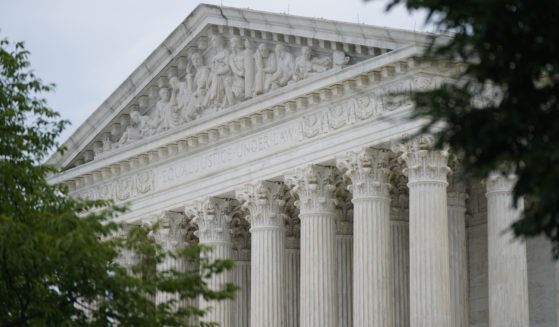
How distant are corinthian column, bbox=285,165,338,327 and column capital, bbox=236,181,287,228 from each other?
1.97 meters

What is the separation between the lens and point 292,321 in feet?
187

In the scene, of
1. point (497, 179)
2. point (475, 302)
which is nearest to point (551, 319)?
point (475, 302)

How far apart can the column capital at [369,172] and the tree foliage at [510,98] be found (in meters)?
28.3

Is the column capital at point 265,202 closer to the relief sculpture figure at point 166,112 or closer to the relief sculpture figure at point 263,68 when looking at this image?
the relief sculpture figure at point 263,68

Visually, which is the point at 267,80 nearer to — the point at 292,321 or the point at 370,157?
the point at 370,157

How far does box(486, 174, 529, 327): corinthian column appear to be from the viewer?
45.7m

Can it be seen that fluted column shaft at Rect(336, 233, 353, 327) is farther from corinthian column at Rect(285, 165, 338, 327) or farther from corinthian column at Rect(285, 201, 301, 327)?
corinthian column at Rect(285, 165, 338, 327)

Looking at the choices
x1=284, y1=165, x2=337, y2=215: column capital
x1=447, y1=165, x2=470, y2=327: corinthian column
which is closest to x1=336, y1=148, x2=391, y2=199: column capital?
x1=284, y1=165, x2=337, y2=215: column capital

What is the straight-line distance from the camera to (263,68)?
52656 mm

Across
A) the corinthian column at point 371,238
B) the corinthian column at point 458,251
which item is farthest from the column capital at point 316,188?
the corinthian column at point 458,251

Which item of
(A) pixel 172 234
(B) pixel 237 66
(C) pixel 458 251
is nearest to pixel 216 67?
(B) pixel 237 66

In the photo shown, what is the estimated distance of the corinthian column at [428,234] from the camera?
148ft

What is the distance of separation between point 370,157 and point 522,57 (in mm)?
29059

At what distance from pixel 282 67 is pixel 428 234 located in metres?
9.78
